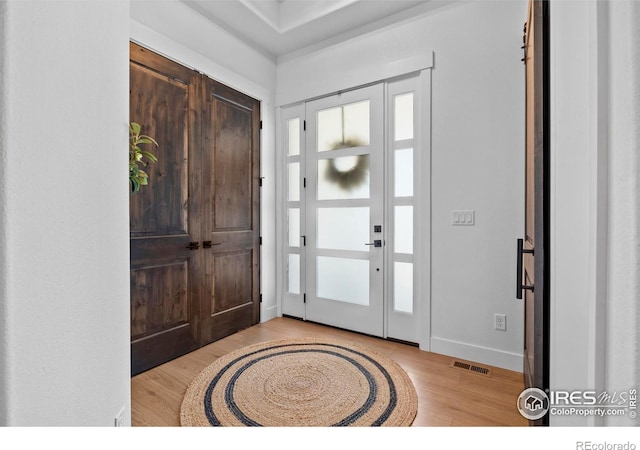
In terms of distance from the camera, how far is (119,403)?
1162mm

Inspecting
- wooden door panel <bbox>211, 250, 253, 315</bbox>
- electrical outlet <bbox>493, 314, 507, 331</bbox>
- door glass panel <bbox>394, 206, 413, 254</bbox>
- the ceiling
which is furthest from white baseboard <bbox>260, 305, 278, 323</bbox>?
the ceiling

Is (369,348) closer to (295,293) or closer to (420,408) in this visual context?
(420,408)

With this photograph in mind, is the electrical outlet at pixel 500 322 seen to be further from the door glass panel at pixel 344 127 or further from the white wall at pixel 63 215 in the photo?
the white wall at pixel 63 215

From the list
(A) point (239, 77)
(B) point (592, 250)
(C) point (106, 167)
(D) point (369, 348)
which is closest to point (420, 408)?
(D) point (369, 348)

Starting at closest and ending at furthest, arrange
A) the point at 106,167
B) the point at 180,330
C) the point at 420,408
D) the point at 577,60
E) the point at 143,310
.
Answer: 1. the point at 577,60
2. the point at 106,167
3. the point at 420,408
4. the point at 143,310
5. the point at 180,330

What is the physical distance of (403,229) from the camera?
2.71m

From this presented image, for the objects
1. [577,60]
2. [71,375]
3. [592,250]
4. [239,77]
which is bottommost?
[71,375]

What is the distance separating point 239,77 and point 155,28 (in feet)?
2.69

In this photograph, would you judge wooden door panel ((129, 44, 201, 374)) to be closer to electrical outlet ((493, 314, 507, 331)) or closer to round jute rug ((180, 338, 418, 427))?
round jute rug ((180, 338, 418, 427))

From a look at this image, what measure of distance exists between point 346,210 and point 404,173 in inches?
26.3

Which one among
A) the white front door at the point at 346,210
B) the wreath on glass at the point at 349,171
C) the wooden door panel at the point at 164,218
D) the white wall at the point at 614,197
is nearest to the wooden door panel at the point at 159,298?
the wooden door panel at the point at 164,218

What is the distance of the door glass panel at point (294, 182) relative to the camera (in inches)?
131

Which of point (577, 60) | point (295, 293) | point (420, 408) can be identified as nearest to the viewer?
point (577, 60)

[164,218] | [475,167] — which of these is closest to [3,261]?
[164,218]
